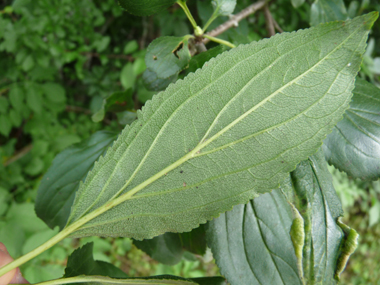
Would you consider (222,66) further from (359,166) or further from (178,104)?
(359,166)

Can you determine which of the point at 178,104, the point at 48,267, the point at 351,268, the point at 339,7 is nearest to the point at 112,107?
the point at 178,104

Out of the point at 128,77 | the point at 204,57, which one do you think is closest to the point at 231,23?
the point at 204,57

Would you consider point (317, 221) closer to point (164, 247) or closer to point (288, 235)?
point (288, 235)

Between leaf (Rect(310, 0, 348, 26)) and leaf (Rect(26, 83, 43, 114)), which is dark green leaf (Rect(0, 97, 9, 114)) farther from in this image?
leaf (Rect(310, 0, 348, 26))

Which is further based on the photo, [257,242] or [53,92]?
[53,92]

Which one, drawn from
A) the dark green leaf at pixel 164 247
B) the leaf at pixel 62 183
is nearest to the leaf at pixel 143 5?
the leaf at pixel 62 183

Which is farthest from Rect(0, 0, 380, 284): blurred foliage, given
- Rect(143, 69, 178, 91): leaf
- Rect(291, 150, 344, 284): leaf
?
Rect(291, 150, 344, 284): leaf
